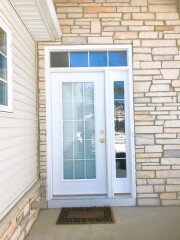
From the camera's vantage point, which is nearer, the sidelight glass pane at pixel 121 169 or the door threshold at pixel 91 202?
the door threshold at pixel 91 202

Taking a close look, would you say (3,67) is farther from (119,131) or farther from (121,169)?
(121,169)

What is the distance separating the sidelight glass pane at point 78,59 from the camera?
13.0ft

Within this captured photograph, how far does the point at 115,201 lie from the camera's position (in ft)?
12.4

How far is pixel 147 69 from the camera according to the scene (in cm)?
387

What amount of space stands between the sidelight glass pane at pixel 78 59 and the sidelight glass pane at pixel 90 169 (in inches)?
58.5

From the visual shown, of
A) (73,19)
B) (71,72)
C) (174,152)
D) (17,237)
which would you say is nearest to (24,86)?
(71,72)

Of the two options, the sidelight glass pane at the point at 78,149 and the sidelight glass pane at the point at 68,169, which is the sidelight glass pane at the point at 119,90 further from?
the sidelight glass pane at the point at 68,169

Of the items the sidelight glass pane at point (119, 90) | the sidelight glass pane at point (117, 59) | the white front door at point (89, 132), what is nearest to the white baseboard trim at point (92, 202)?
the white front door at point (89, 132)


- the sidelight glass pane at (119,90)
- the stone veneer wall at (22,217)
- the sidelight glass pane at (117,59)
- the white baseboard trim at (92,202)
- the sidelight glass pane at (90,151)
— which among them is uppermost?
the sidelight glass pane at (117,59)

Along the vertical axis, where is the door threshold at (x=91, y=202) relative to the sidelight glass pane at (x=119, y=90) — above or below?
below

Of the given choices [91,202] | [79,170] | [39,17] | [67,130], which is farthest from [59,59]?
[91,202]

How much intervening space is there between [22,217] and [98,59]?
245cm

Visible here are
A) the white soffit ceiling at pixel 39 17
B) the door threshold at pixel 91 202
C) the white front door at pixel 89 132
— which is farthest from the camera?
the white front door at pixel 89 132

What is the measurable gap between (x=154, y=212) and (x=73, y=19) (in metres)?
3.01
